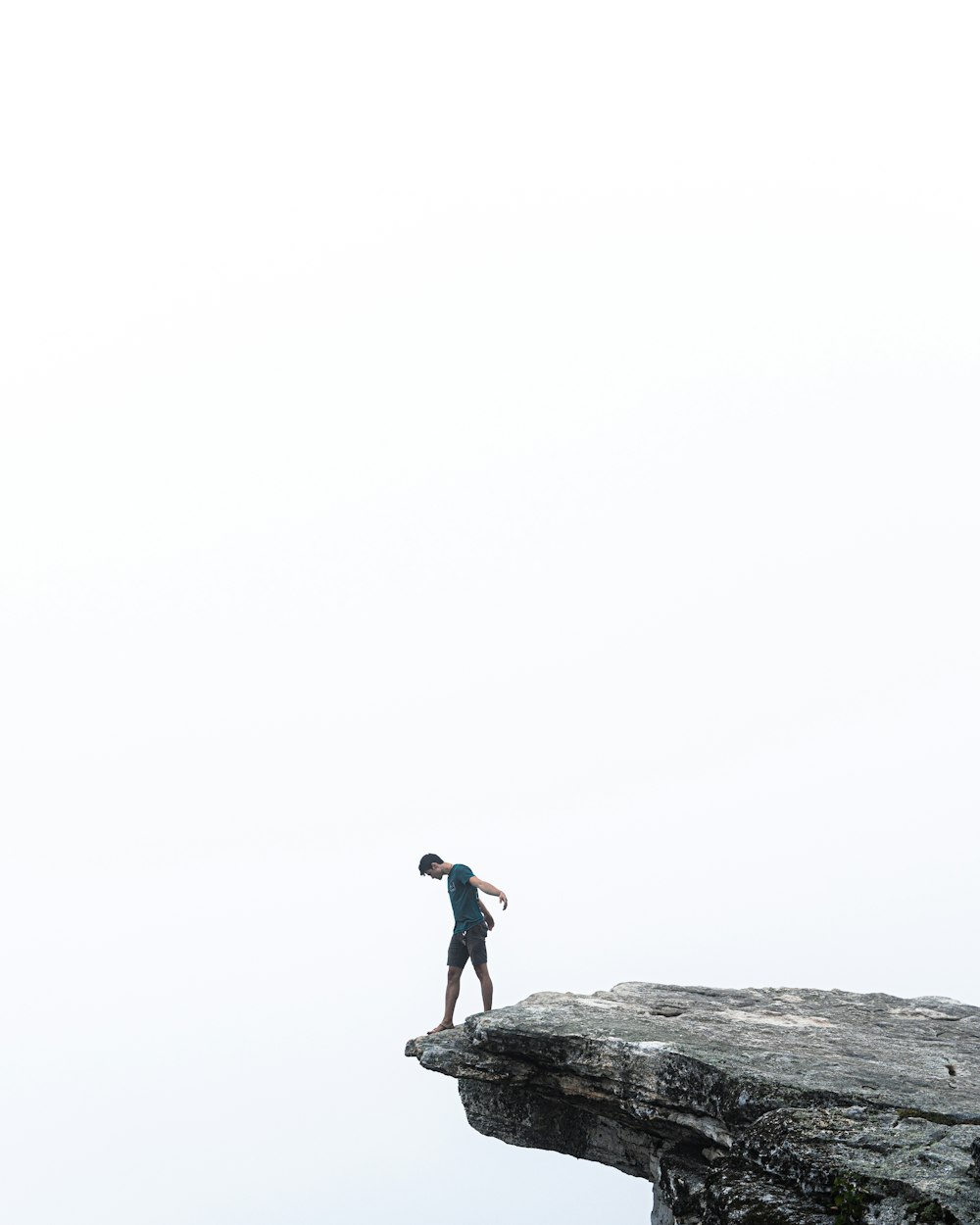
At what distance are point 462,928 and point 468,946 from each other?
0.37 meters

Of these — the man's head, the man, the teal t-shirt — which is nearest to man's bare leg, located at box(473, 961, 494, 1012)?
the man

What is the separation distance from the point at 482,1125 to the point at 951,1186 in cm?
1097

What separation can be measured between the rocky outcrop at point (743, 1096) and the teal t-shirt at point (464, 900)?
6.27ft

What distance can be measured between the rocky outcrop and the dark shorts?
1.34 metres

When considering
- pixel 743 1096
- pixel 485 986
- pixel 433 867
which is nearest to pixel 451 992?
pixel 485 986

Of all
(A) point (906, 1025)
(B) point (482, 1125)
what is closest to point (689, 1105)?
(B) point (482, 1125)

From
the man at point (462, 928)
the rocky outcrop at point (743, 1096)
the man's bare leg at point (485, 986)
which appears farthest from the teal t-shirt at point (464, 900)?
the rocky outcrop at point (743, 1096)

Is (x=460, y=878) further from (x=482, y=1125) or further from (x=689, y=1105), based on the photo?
(x=689, y=1105)

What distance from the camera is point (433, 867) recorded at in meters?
21.4

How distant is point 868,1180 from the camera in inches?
464

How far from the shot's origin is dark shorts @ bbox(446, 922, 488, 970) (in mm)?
21286

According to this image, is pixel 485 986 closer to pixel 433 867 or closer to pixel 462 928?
pixel 462 928

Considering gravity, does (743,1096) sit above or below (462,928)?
below

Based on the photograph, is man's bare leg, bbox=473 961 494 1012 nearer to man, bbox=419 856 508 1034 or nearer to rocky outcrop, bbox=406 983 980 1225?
man, bbox=419 856 508 1034
